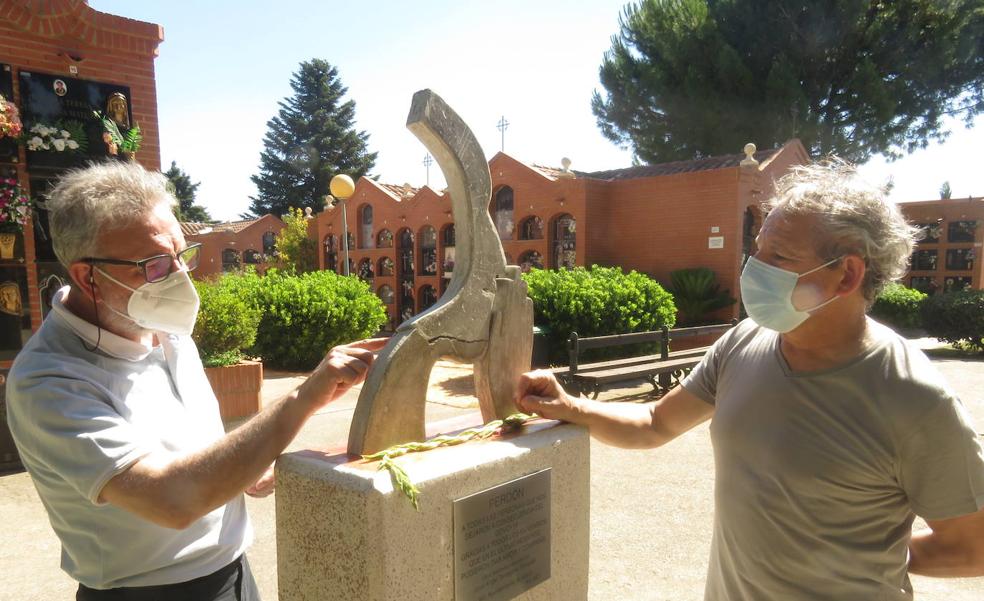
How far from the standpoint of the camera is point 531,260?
1491cm

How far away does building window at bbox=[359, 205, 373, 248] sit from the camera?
19594 millimetres

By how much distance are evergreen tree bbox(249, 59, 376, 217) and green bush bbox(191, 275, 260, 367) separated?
33302 mm

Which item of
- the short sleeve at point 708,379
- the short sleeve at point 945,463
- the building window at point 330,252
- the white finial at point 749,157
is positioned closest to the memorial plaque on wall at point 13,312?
the short sleeve at point 708,379

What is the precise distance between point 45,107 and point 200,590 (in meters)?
5.15

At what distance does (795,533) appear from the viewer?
153cm

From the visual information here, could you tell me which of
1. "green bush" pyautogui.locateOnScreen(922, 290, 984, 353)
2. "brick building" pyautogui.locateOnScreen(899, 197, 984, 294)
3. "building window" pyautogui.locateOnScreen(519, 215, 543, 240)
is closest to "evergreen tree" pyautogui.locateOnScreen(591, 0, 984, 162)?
"brick building" pyautogui.locateOnScreen(899, 197, 984, 294)

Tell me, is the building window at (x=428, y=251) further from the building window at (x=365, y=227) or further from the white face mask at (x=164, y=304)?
the white face mask at (x=164, y=304)

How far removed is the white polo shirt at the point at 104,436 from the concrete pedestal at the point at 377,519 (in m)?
0.20

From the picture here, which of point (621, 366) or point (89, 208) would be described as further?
point (621, 366)

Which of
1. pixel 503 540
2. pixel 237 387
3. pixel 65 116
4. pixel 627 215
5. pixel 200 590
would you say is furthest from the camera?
pixel 627 215

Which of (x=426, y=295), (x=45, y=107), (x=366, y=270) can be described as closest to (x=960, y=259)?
(x=426, y=295)

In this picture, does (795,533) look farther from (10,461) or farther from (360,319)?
(360,319)

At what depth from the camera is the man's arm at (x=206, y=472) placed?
1.30 metres

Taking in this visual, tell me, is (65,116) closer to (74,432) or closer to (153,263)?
(153,263)
